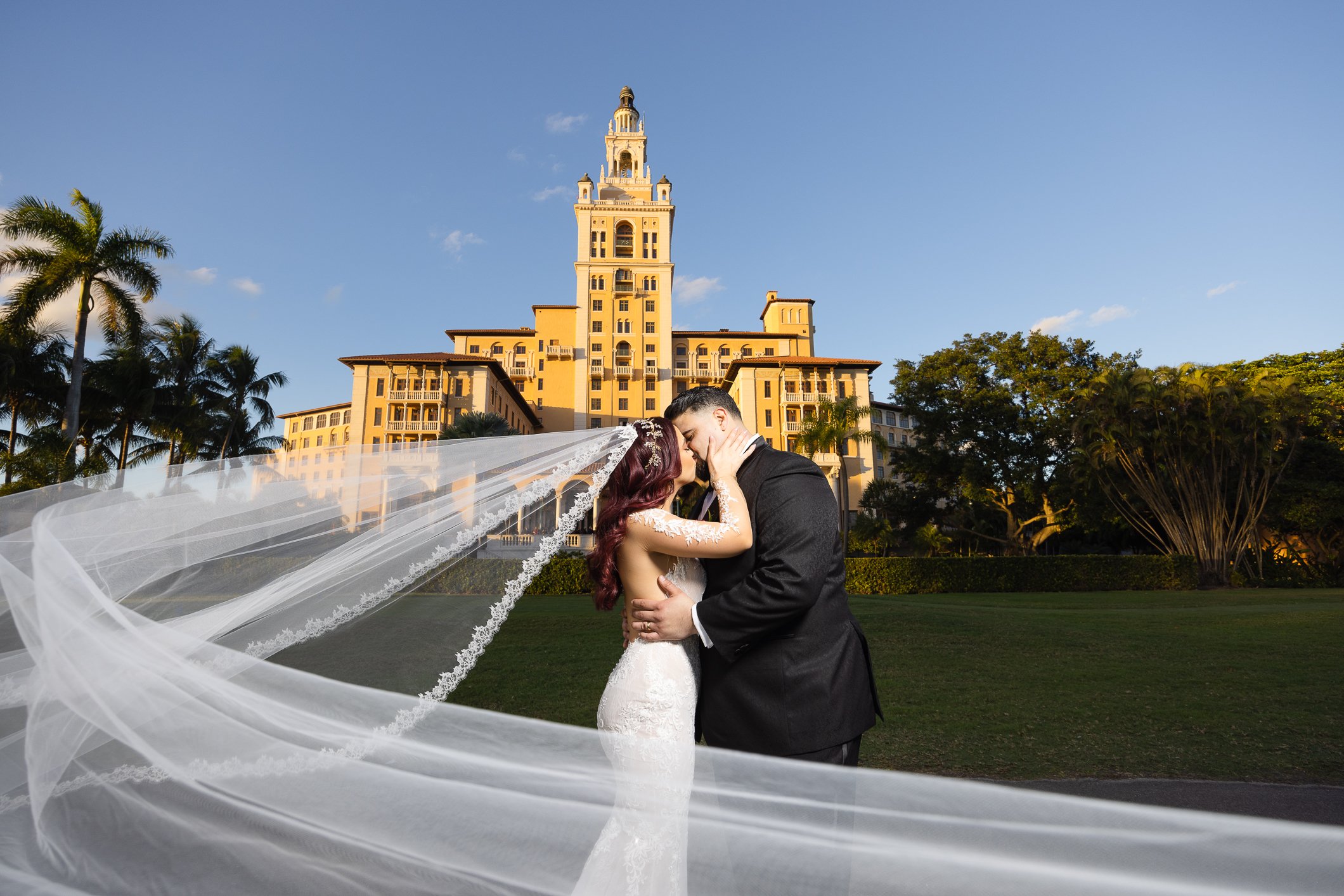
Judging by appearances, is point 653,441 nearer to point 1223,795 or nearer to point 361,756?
point 361,756

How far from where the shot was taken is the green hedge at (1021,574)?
2822cm

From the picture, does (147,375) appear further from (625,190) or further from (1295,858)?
(625,190)

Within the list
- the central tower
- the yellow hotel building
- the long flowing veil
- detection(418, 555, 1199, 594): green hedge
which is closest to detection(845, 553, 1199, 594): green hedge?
detection(418, 555, 1199, 594): green hedge

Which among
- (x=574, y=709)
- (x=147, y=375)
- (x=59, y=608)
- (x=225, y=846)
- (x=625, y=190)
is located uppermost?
(x=625, y=190)

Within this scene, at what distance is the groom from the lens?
249 cm

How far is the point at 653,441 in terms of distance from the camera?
2.92 m

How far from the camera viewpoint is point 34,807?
274 centimetres

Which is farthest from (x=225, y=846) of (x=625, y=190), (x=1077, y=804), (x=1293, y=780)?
(x=625, y=190)

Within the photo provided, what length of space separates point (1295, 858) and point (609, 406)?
76.7m

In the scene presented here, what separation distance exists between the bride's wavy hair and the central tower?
7237 centimetres

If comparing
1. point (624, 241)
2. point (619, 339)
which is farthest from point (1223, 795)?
point (624, 241)

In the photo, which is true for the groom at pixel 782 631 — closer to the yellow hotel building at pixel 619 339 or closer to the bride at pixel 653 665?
the bride at pixel 653 665

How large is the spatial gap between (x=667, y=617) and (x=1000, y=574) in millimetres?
A: 29724

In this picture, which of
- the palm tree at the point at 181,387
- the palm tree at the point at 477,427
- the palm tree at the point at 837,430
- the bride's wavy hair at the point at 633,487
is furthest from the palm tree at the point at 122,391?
the bride's wavy hair at the point at 633,487
